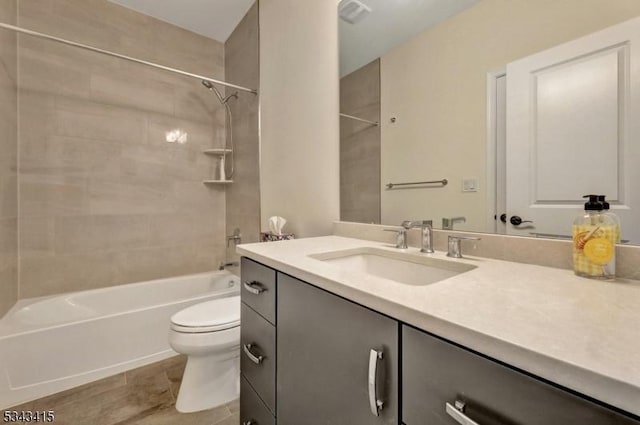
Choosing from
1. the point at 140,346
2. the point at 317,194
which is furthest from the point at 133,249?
the point at 317,194

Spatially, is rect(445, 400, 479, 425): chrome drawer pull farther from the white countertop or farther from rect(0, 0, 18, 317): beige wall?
rect(0, 0, 18, 317): beige wall

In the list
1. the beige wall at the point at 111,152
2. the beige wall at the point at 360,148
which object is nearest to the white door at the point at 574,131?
the beige wall at the point at 360,148

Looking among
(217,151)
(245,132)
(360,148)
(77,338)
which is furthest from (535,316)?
(217,151)

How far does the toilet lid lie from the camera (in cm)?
134

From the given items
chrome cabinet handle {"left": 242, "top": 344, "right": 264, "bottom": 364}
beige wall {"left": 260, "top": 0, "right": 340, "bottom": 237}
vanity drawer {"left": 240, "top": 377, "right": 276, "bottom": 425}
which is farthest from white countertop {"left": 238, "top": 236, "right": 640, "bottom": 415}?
beige wall {"left": 260, "top": 0, "right": 340, "bottom": 237}

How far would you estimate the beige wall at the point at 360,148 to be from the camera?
4.34 feet

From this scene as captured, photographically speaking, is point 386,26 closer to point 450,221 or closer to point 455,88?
point 455,88

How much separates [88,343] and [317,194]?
156cm

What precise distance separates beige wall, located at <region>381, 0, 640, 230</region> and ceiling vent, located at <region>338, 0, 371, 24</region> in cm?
31

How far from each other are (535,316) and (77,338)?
2083mm

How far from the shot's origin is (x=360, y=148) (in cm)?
140

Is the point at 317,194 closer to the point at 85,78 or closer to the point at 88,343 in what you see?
the point at 88,343

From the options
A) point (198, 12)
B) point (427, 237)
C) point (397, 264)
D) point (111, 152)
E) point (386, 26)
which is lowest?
point (397, 264)

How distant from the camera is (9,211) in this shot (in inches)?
65.2
